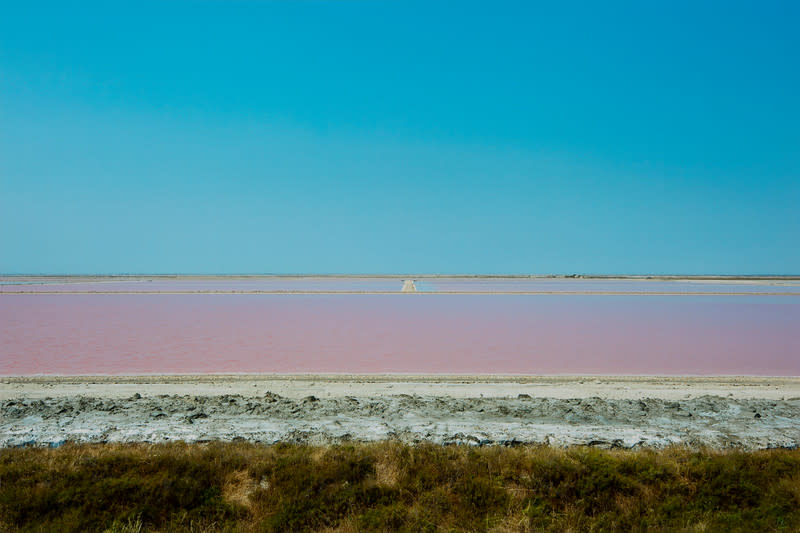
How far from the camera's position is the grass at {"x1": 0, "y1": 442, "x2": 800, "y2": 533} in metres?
5.67

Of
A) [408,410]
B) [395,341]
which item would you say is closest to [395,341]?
[395,341]

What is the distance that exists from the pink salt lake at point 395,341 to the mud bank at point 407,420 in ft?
10.6

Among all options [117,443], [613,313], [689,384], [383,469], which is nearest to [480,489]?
[383,469]

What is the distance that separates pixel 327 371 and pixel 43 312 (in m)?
19.0

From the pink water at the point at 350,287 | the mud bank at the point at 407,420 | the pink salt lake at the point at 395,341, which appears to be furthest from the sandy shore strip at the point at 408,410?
the pink water at the point at 350,287

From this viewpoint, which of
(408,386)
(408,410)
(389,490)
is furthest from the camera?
(408,386)

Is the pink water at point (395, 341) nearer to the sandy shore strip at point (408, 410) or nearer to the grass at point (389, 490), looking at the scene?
the sandy shore strip at point (408, 410)

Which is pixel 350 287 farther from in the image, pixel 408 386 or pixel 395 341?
pixel 408 386

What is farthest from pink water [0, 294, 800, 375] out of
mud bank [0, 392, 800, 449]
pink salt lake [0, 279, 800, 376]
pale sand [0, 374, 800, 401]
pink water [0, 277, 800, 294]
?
pink water [0, 277, 800, 294]

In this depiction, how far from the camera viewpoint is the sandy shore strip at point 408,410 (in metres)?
7.33

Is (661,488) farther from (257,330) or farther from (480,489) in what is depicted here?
(257,330)

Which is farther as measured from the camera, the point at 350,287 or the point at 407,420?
the point at 350,287

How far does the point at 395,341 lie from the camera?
17.0 m

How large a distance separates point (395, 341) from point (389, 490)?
432 inches
